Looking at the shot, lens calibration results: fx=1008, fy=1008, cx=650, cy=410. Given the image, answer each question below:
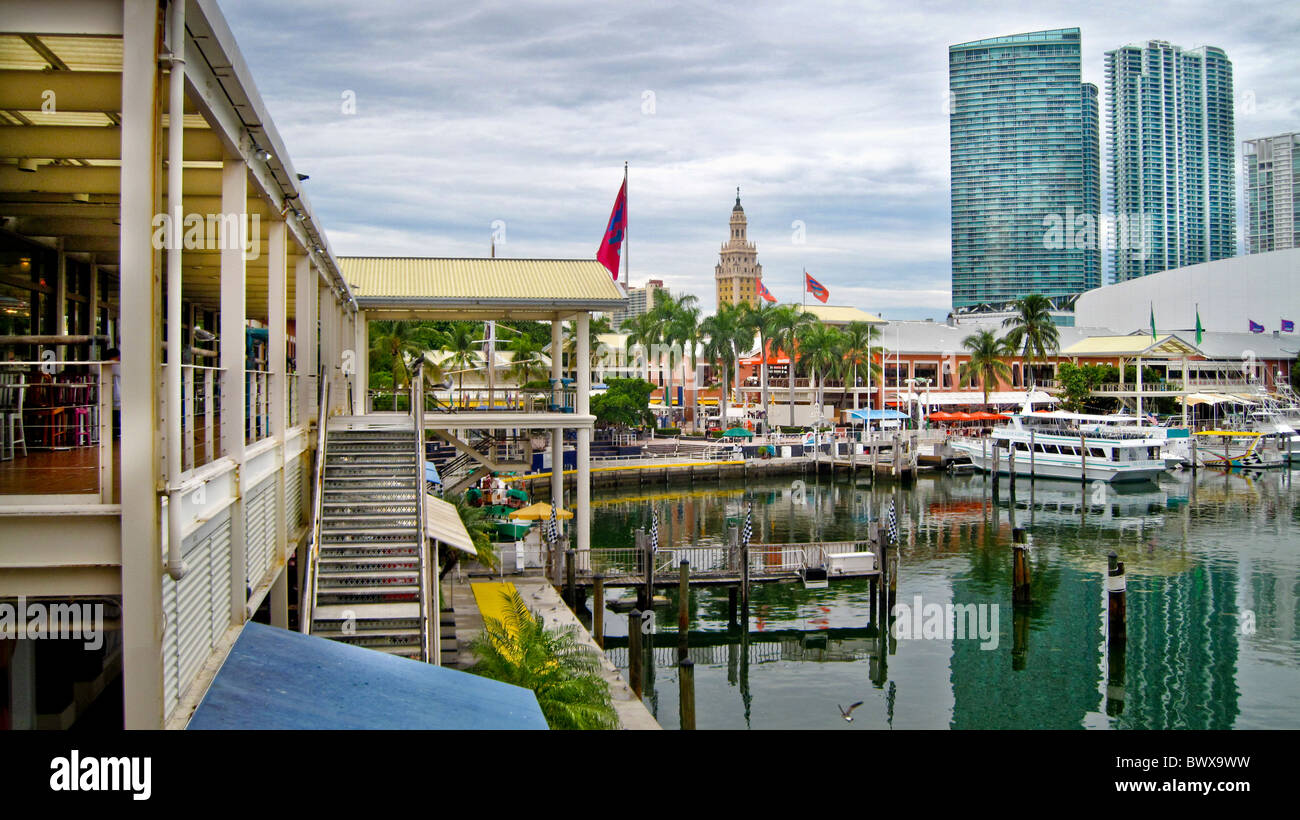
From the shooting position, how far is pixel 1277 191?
18938 centimetres

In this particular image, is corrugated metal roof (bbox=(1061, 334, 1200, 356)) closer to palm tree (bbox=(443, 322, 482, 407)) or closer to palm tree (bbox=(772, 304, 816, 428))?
palm tree (bbox=(772, 304, 816, 428))

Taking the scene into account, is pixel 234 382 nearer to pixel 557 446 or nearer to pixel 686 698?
pixel 686 698

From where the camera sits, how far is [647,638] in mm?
25688

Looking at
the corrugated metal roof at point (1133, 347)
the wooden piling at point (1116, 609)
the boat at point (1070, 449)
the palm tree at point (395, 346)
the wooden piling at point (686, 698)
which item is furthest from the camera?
the corrugated metal roof at point (1133, 347)

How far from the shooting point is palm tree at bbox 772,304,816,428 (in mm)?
86125

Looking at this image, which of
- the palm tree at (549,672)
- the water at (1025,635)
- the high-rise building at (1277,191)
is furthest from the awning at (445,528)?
the high-rise building at (1277,191)

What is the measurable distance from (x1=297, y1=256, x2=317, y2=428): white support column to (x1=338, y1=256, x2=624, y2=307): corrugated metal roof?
10584 millimetres

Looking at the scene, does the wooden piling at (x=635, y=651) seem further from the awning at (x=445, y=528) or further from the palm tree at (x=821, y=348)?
the palm tree at (x=821, y=348)

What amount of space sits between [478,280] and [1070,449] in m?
50.0

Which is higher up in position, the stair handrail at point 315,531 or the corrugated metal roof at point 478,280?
the corrugated metal roof at point 478,280

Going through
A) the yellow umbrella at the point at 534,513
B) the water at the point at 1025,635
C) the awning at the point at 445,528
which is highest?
the awning at the point at 445,528

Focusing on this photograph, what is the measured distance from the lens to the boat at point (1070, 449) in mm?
62594

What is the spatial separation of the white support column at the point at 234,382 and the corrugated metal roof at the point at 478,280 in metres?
17.2

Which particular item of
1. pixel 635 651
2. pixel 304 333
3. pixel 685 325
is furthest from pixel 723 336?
pixel 304 333
